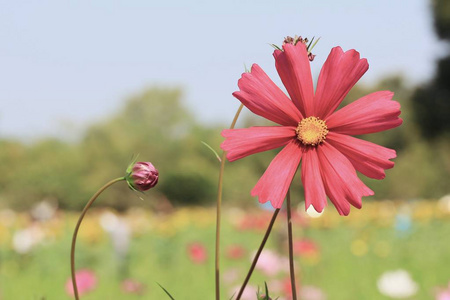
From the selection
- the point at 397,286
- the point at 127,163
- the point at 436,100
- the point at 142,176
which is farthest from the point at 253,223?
the point at 436,100

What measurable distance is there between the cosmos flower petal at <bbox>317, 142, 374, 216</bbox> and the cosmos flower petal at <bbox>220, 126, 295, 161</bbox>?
55 millimetres

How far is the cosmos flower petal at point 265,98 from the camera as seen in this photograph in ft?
2.54

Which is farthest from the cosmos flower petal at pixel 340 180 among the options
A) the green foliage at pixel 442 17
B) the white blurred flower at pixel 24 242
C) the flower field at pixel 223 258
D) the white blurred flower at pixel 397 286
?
the green foliage at pixel 442 17

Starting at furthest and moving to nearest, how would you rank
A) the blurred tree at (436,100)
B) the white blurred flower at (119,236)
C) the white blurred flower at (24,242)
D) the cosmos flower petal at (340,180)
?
the blurred tree at (436,100) → the white blurred flower at (24,242) → the white blurred flower at (119,236) → the cosmos flower petal at (340,180)

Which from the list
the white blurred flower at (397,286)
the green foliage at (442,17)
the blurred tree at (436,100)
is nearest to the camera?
the white blurred flower at (397,286)

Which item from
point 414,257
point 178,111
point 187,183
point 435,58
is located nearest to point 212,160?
point 187,183

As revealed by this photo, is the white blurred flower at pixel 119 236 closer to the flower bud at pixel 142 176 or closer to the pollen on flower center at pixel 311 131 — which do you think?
the flower bud at pixel 142 176

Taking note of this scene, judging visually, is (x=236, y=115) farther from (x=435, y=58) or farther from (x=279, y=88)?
(x=435, y=58)

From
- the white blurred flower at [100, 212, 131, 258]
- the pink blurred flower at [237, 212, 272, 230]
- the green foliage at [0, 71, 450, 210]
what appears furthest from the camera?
the green foliage at [0, 71, 450, 210]

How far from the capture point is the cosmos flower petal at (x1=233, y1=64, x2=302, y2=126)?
0.77 m

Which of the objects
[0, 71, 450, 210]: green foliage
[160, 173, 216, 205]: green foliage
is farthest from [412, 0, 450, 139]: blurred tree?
[160, 173, 216, 205]: green foliage

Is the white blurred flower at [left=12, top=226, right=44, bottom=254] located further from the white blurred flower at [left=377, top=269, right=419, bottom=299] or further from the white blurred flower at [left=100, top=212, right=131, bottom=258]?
the white blurred flower at [left=377, top=269, right=419, bottom=299]

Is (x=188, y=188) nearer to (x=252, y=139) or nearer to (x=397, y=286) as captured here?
(x=397, y=286)

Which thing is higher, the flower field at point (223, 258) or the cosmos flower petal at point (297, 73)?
the cosmos flower petal at point (297, 73)
